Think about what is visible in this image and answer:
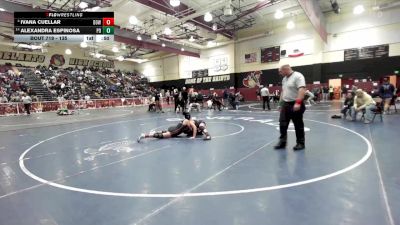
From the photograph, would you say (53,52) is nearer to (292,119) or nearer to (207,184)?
(292,119)

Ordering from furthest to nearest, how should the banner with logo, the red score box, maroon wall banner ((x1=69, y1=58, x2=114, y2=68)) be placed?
1. maroon wall banner ((x1=69, y1=58, x2=114, y2=68))
2. the banner with logo
3. the red score box

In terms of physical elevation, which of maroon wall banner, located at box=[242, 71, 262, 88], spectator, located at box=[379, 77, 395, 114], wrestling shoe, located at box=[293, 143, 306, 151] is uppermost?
maroon wall banner, located at box=[242, 71, 262, 88]

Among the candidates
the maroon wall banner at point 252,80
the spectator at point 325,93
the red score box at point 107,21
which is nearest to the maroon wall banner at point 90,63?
the maroon wall banner at point 252,80

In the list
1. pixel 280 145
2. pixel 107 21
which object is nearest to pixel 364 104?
pixel 280 145

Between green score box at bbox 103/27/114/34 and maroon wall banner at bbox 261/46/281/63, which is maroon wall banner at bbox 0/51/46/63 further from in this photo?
maroon wall banner at bbox 261/46/281/63

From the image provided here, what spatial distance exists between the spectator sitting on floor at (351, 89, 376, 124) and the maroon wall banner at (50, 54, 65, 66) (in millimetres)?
36364

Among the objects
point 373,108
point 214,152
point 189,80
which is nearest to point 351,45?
point 373,108

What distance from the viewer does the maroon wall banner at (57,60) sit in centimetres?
3372

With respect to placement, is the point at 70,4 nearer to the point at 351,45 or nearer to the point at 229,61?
the point at 229,61

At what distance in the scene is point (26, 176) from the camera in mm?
4043

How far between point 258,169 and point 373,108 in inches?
261

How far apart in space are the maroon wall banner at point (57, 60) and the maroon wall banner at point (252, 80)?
25418 millimetres
